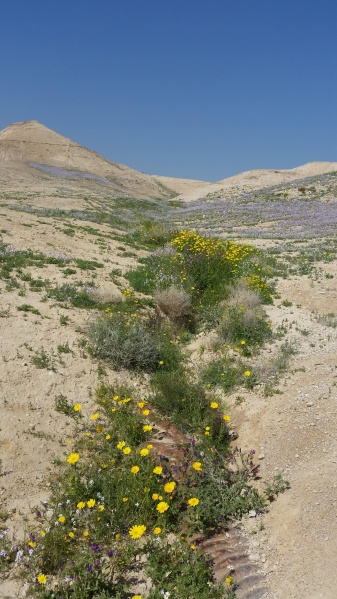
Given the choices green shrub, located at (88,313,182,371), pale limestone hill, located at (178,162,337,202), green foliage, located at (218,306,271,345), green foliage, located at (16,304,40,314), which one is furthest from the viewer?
pale limestone hill, located at (178,162,337,202)

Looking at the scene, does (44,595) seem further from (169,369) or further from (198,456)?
(169,369)

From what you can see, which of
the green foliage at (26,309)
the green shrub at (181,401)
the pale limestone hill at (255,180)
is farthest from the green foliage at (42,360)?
the pale limestone hill at (255,180)

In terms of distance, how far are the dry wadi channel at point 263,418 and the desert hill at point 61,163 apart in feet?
155

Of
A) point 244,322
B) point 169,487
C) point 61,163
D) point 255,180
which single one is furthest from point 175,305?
point 255,180

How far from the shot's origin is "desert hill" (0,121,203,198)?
56.4 m

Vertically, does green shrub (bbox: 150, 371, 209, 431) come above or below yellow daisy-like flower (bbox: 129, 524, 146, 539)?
above

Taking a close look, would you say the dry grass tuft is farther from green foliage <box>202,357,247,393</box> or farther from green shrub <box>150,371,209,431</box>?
green shrub <box>150,371,209,431</box>

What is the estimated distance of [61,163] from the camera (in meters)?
67.6

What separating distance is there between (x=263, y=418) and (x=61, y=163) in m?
69.1

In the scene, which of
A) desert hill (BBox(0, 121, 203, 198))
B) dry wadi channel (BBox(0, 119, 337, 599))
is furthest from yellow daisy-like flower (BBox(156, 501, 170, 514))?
desert hill (BBox(0, 121, 203, 198))

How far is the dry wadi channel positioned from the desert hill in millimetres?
47204

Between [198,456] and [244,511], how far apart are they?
826mm

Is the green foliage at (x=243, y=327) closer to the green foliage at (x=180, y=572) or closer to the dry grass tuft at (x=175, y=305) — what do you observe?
the dry grass tuft at (x=175, y=305)

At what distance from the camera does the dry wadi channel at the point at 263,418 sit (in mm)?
4023
